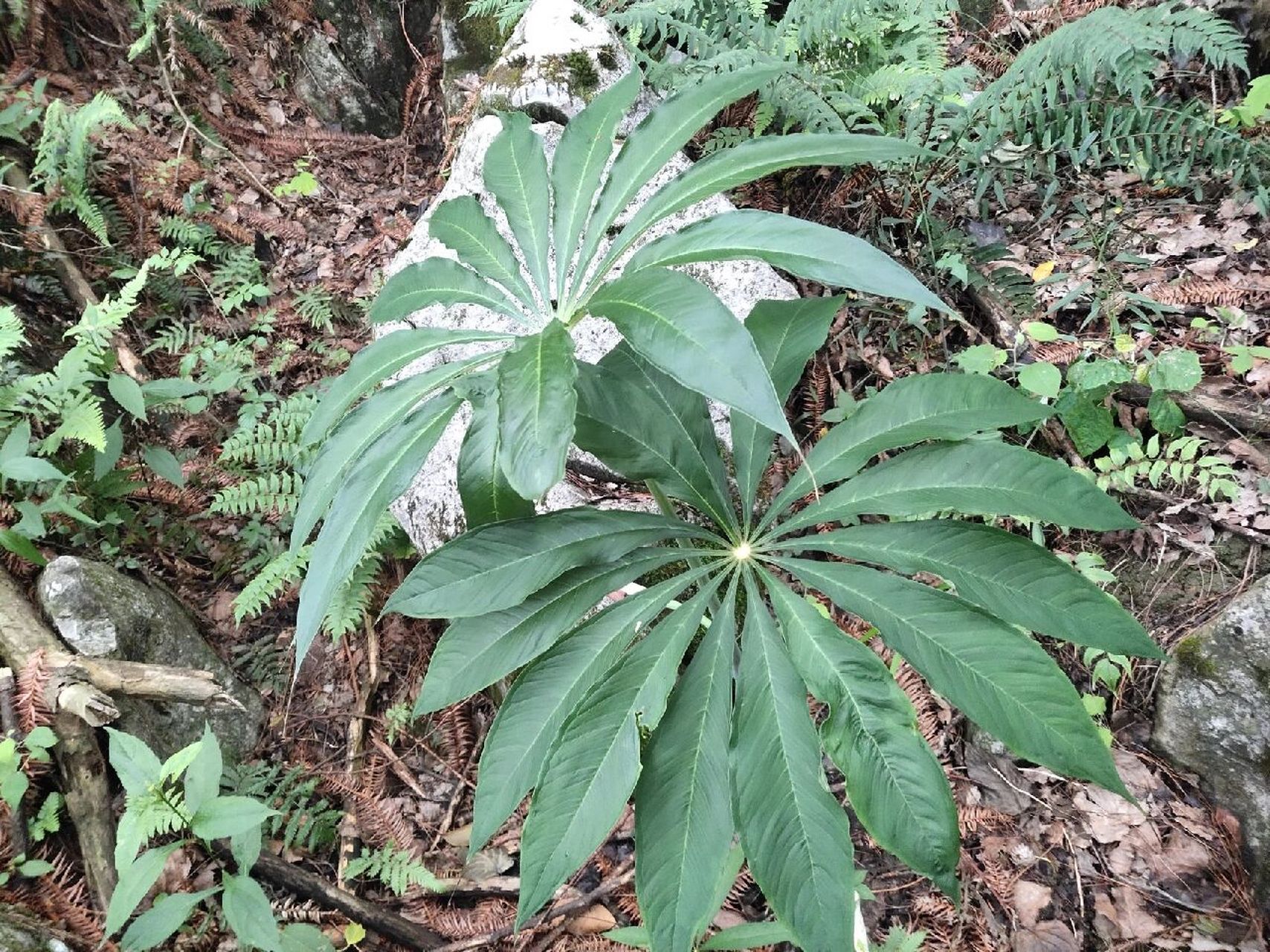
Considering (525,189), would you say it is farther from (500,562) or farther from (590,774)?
(590,774)

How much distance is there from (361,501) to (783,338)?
780 mm

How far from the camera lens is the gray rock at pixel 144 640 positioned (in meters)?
2.02

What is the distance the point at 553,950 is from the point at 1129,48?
2.85 meters

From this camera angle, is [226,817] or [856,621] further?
[856,621]

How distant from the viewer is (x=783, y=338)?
133cm

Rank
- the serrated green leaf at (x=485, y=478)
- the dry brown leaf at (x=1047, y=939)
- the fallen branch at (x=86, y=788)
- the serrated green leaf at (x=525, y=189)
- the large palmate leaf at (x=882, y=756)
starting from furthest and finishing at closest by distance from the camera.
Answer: the fallen branch at (x=86, y=788), the dry brown leaf at (x=1047, y=939), the serrated green leaf at (x=525, y=189), the serrated green leaf at (x=485, y=478), the large palmate leaf at (x=882, y=756)

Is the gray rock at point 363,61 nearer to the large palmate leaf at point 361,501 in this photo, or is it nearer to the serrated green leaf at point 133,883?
the large palmate leaf at point 361,501

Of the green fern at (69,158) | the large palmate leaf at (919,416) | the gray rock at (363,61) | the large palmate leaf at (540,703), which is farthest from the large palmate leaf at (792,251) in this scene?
the gray rock at (363,61)

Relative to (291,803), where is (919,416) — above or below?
above

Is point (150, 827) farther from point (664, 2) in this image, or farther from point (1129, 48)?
point (1129, 48)

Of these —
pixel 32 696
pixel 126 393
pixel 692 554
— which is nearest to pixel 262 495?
pixel 126 393

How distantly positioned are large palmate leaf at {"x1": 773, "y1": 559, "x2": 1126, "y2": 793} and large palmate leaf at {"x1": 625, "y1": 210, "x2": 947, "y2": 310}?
0.47 metres

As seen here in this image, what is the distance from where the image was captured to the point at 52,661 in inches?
72.4

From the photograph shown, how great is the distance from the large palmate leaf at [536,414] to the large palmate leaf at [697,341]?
9 cm
